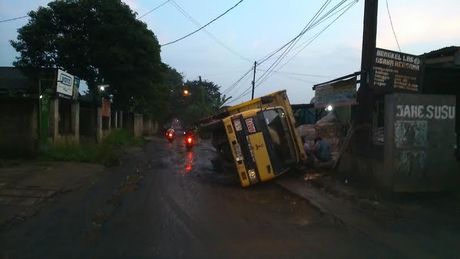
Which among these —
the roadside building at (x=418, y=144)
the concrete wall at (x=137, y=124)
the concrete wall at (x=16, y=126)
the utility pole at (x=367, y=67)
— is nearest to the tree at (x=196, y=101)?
the concrete wall at (x=137, y=124)

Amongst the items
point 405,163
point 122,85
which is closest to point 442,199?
point 405,163

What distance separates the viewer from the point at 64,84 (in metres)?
23.9

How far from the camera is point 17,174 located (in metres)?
16.0

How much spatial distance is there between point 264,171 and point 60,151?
10409 mm

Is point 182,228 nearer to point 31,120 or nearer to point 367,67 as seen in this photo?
point 367,67

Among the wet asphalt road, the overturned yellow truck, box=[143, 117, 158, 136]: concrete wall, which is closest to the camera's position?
the wet asphalt road

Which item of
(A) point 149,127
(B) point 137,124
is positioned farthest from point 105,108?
(A) point 149,127

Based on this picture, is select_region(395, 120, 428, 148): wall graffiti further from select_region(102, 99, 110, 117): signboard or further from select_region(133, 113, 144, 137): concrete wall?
select_region(133, 113, 144, 137): concrete wall

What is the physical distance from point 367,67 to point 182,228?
25.0ft

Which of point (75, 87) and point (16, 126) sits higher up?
point (75, 87)

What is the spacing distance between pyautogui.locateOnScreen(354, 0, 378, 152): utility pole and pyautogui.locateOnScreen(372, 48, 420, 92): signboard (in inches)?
11.9

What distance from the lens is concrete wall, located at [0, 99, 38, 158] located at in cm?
2073

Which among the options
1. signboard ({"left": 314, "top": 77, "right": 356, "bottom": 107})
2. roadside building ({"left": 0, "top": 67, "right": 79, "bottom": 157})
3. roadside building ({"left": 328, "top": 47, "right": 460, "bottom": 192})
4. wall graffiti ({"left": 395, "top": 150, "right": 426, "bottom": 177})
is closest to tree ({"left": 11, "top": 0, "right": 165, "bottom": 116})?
roadside building ({"left": 0, "top": 67, "right": 79, "bottom": 157})

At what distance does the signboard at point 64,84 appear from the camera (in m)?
23.0
